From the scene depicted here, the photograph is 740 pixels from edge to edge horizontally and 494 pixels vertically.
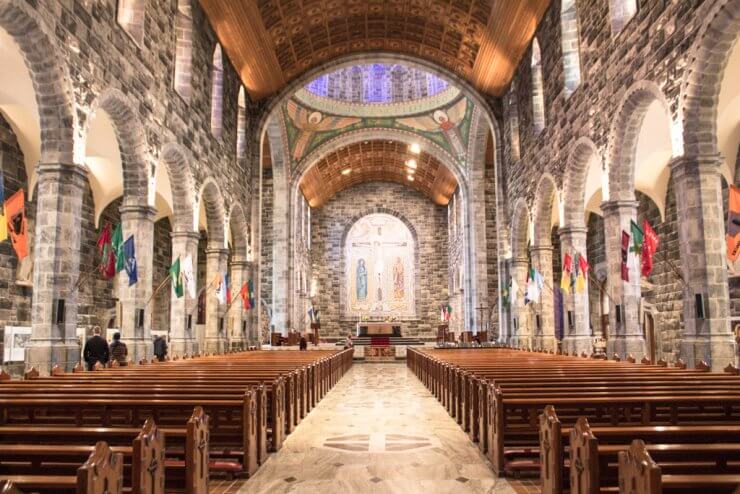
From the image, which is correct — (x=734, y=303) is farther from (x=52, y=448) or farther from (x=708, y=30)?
(x=52, y=448)

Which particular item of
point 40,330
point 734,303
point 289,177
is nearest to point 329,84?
point 289,177

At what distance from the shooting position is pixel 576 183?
15.4 metres

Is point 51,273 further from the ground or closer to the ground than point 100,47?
closer to the ground

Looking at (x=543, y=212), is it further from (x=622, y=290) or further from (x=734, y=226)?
(x=734, y=226)

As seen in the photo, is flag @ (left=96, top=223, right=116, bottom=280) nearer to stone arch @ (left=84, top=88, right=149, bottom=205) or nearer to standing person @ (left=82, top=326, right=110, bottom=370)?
standing person @ (left=82, top=326, right=110, bottom=370)

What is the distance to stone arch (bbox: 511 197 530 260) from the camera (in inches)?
837

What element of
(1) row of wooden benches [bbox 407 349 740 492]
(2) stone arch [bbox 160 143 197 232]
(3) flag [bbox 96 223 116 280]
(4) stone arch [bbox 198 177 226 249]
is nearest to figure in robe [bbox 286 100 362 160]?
(4) stone arch [bbox 198 177 226 249]

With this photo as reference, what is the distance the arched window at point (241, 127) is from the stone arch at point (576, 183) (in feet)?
36.0

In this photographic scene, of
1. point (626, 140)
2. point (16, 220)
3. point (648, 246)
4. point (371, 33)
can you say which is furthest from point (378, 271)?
point (16, 220)

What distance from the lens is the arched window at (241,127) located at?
21.0m

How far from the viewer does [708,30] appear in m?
8.70

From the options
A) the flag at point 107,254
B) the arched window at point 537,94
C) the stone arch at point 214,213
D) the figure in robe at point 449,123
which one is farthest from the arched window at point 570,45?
the figure in robe at point 449,123

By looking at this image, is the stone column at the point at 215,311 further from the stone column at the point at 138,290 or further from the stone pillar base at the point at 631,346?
the stone pillar base at the point at 631,346

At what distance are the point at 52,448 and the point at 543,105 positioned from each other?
667 inches
